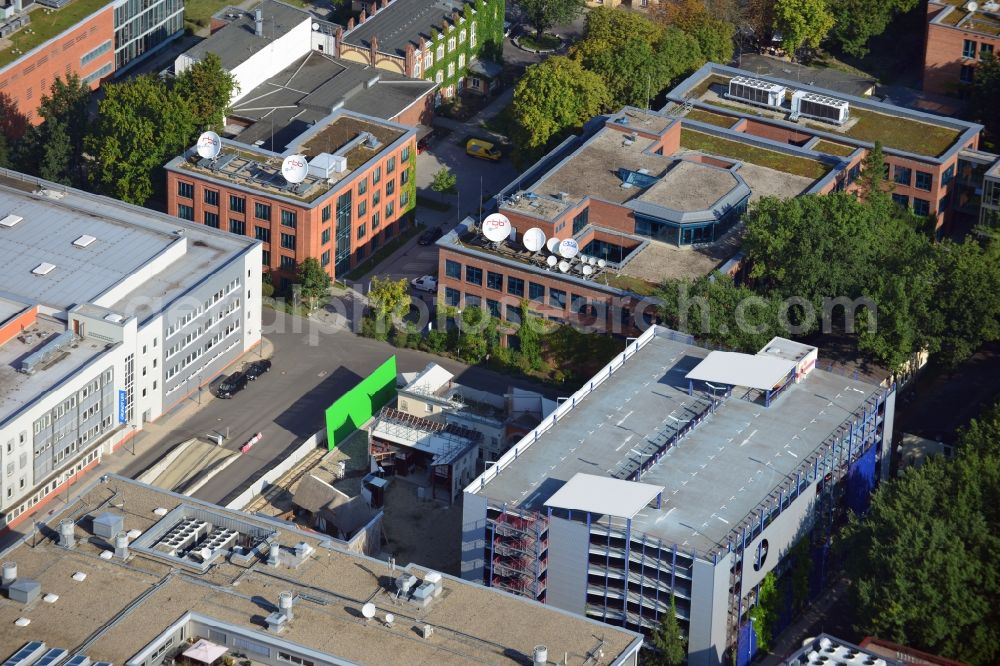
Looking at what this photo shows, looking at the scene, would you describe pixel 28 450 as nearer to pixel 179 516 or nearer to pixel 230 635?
pixel 179 516

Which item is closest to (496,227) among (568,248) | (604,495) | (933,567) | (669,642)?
(568,248)

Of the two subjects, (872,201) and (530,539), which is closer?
(530,539)

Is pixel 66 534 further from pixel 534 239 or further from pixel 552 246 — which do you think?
pixel 552 246

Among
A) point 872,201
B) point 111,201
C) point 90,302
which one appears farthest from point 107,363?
point 872,201

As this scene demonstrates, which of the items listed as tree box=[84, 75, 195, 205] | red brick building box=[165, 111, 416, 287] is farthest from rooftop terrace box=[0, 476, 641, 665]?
tree box=[84, 75, 195, 205]

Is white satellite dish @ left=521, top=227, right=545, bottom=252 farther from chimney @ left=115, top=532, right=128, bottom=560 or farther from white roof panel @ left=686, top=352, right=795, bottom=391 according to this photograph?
chimney @ left=115, top=532, right=128, bottom=560

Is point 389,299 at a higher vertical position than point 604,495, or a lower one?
lower
